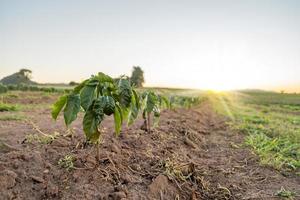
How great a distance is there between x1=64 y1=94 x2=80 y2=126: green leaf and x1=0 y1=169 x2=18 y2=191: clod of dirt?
0.65 metres

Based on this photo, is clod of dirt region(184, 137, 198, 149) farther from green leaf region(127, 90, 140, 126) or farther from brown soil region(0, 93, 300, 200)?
green leaf region(127, 90, 140, 126)

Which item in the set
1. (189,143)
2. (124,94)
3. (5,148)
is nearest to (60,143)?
(5,148)

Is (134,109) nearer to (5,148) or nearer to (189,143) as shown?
(5,148)

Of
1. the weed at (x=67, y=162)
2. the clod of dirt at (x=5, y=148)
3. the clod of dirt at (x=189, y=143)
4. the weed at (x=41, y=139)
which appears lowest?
the clod of dirt at (x=189, y=143)

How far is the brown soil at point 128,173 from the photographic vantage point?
310 cm

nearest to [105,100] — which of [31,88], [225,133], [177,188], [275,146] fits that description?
[177,188]

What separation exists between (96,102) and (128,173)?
40.0 inches

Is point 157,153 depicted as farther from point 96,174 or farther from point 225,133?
point 225,133

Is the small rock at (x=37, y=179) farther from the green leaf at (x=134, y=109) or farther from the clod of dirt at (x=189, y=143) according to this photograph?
the clod of dirt at (x=189, y=143)

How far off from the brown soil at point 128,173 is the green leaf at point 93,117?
52 cm

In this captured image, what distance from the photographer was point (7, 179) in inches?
117

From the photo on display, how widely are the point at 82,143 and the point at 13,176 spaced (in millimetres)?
1171

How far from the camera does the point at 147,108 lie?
4.95 m

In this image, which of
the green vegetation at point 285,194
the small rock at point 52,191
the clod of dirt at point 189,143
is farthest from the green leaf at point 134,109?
the clod of dirt at point 189,143
